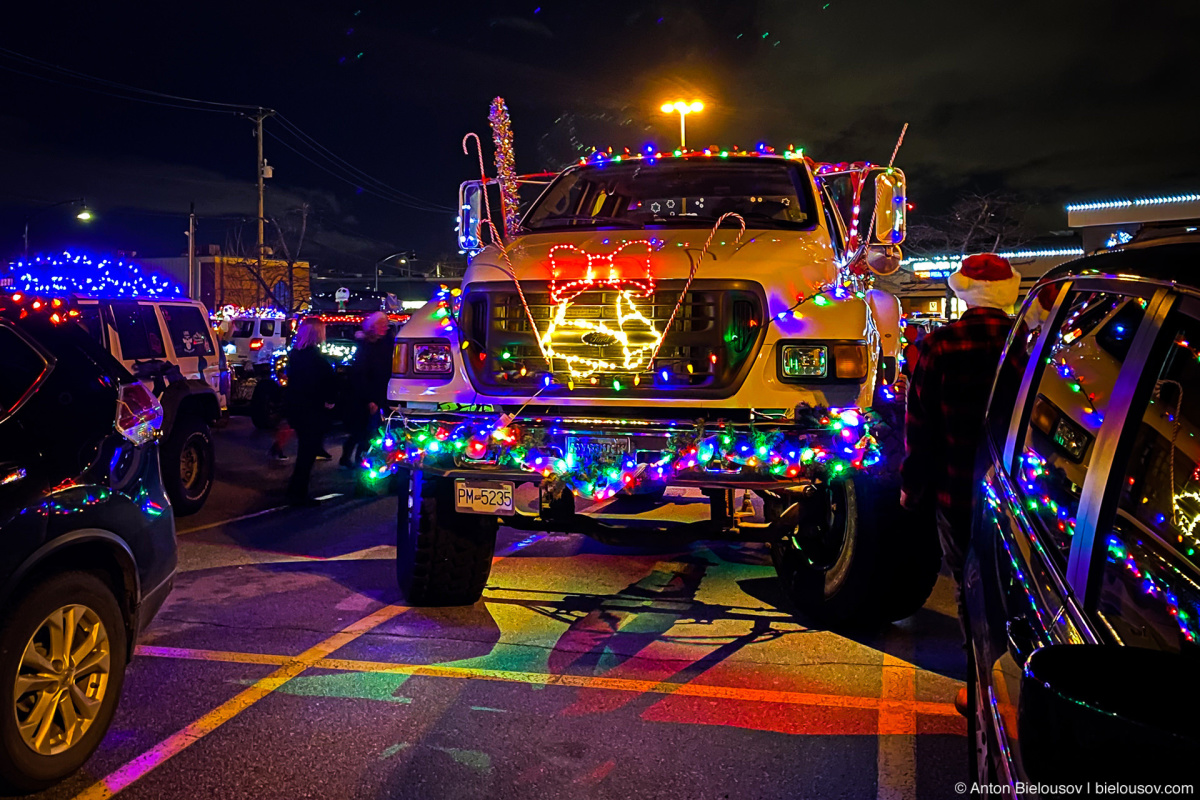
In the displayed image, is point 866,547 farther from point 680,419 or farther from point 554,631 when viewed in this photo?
point 554,631

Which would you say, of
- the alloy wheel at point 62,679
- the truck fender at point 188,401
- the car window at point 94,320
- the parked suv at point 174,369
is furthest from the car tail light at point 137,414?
the car window at point 94,320

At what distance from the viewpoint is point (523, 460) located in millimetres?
4680

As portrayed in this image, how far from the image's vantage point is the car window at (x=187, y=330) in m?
10.2

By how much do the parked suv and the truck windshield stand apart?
340 centimetres

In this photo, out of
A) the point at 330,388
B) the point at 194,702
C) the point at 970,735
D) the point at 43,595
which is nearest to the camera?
the point at 970,735

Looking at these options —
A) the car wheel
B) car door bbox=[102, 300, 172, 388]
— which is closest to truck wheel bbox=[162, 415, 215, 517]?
car door bbox=[102, 300, 172, 388]

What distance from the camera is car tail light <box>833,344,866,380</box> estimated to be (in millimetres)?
4602

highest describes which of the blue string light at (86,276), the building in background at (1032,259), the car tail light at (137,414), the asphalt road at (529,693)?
the building in background at (1032,259)

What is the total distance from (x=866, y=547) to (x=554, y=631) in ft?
5.54

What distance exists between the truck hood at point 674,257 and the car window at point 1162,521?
9.61 feet

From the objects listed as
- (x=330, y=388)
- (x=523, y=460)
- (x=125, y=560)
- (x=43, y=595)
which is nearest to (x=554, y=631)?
(x=523, y=460)

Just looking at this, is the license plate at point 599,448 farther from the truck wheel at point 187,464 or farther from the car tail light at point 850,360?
the truck wheel at point 187,464

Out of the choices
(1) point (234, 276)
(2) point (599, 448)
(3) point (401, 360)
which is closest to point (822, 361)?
(2) point (599, 448)

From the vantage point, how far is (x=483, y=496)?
477 cm
